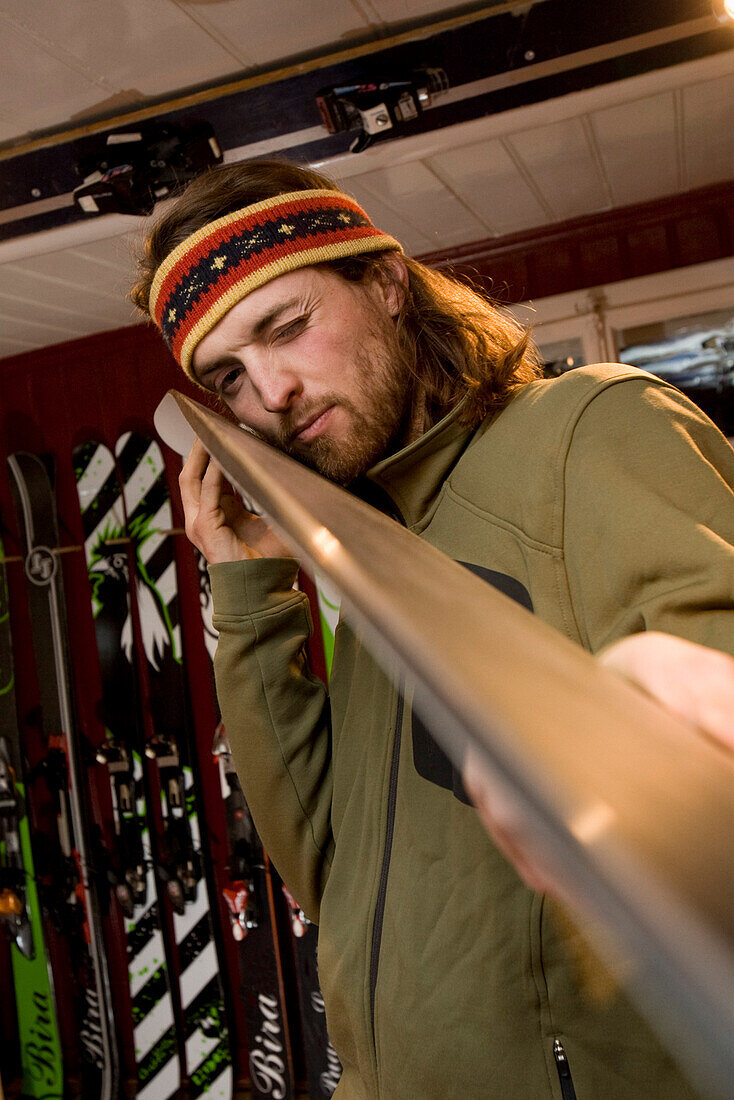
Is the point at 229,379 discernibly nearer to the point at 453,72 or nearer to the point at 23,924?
the point at 453,72

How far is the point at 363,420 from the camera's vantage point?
114 cm

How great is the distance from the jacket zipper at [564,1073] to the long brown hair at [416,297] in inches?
30.6

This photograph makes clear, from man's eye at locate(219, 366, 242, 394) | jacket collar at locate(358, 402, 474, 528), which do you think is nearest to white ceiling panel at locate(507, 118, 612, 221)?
man's eye at locate(219, 366, 242, 394)

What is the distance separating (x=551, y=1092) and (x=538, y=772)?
79 centimetres

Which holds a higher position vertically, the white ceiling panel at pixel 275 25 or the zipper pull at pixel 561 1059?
the white ceiling panel at pixel 275 25

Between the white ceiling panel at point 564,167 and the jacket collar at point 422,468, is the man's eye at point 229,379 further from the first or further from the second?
the white ceiling panel at point 564,167

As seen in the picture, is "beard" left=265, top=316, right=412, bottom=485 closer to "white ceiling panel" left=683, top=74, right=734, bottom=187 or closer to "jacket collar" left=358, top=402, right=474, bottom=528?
"jacket collar" left=358, top=402, right=474, bottom=528

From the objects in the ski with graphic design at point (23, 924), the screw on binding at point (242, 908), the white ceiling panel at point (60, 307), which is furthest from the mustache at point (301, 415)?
the ski with graphic design at point (23, 924)

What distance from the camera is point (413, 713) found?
90cm

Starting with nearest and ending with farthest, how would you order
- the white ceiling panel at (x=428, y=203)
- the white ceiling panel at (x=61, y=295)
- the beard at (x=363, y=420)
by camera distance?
the beard at (x=363, y=420) < the white ceiling panel at (x=428, y=203) < the white ceiling panel at (x=61, y=295)

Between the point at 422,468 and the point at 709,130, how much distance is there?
2.39 meters

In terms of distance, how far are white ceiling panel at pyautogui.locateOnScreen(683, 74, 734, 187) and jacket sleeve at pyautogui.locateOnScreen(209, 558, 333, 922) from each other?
2.11 meters

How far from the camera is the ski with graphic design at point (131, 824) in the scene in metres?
3.51

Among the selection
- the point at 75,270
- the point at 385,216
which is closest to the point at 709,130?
the point at 385,216
